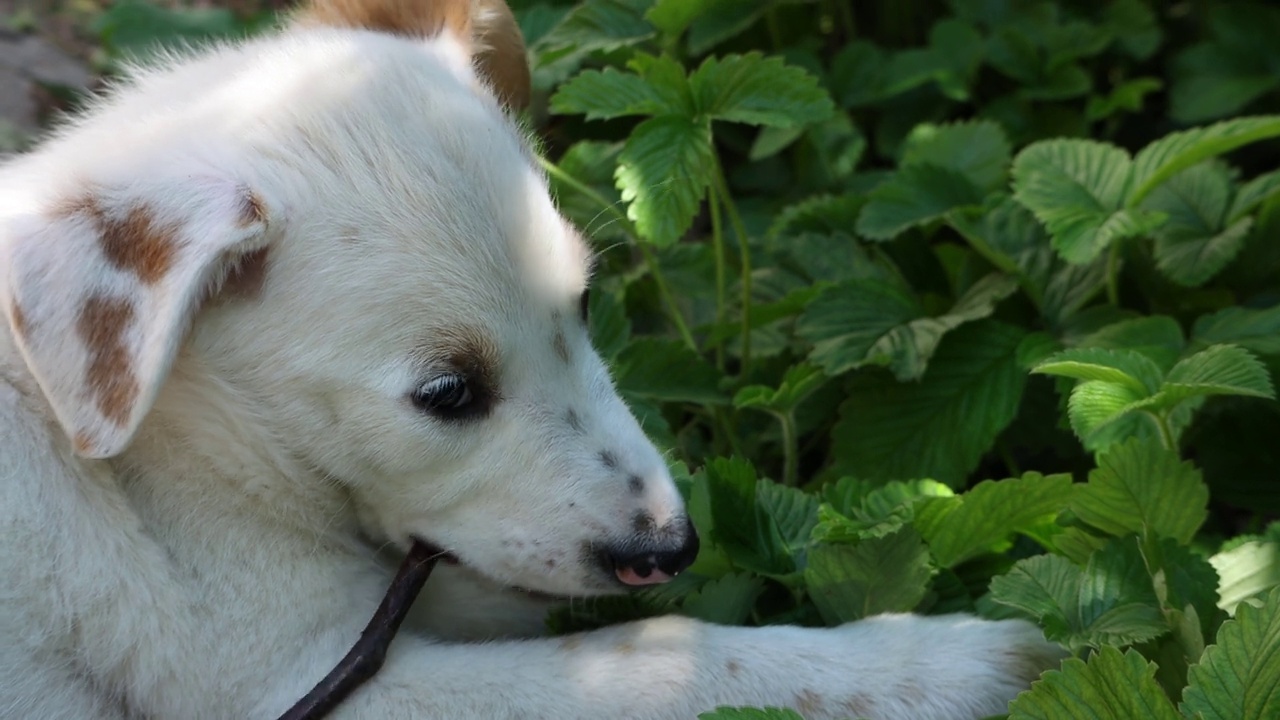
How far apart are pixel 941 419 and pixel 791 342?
0.47 meters

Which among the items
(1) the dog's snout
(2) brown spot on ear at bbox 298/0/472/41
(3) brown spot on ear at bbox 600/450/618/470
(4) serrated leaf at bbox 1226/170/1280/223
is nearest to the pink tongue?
(1) the dog's snout

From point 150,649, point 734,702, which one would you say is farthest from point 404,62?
point 734,702

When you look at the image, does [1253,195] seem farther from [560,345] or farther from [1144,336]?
[560,345]

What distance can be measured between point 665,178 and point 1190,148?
1.17 metres

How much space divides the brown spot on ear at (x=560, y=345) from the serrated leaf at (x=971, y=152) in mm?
1475

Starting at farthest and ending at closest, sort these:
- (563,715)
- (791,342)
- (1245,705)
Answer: (791,342) → (563,715) → (1245,705)

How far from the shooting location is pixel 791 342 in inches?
130

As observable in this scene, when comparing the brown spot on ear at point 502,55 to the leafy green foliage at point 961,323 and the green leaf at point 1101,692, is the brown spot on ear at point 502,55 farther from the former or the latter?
the green leaf at point 1101,692

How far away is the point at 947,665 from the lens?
2.26 m

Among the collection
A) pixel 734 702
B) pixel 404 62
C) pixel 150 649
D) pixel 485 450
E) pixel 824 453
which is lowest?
pixel 824 453

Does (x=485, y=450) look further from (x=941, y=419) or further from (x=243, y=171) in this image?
(x=941, y=419)

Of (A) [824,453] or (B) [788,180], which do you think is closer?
(A) [824,453]

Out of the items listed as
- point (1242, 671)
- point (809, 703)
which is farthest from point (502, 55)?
point (1242, 671)

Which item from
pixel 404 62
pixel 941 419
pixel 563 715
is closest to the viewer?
pixel 563 715
